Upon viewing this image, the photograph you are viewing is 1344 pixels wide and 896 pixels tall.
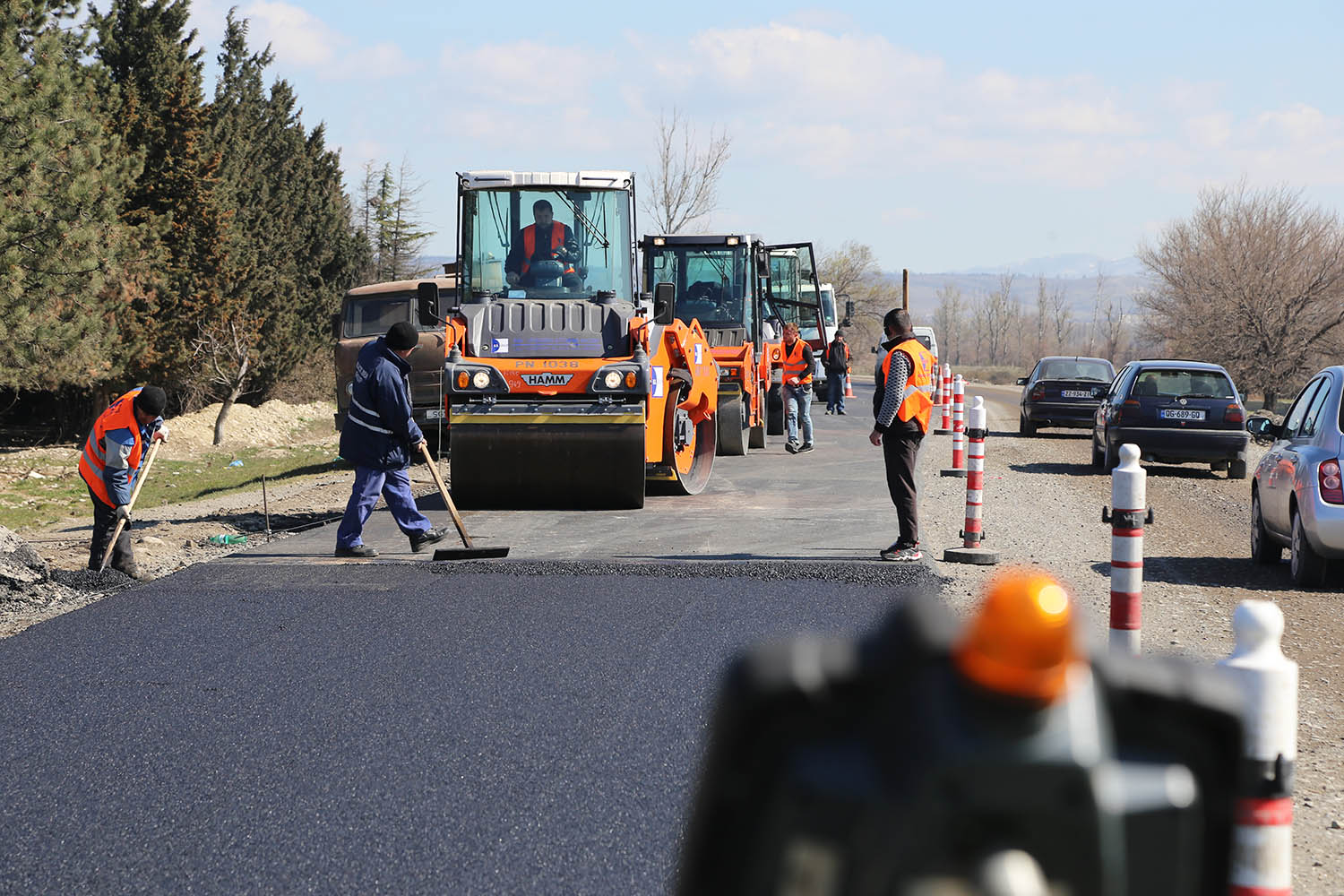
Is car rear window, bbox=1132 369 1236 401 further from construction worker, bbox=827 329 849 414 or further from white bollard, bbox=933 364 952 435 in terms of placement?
construction worker, bbox=827 329 849 414

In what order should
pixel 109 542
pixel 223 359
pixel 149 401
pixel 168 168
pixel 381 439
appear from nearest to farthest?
pixel 149 401 < pixel 109 542 < pixel 381 439 < pixel 168 168 < pixel 223 359

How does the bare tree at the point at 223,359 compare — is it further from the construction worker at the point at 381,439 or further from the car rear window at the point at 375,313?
the construction worker at the point at 381,439

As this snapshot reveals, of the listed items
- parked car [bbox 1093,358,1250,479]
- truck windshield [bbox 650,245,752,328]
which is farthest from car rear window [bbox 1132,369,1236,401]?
truck windshield [bbox 650,245,752,328]

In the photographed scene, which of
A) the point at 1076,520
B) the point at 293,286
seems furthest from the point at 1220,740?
the point at 293,286

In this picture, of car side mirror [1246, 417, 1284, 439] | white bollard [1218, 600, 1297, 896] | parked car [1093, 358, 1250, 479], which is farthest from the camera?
parked car [1093, 358, 1250, 479]

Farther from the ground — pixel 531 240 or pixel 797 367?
pixel 531 240

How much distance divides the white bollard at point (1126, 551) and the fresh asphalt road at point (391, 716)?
→ 1013 millimetres

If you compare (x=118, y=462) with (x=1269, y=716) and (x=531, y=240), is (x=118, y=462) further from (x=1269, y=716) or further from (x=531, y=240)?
(x=1269, y=716)

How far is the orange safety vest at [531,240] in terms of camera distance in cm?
1525

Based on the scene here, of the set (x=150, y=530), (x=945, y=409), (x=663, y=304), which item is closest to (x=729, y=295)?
(x=945, y=409)

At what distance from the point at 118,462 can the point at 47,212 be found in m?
20.3

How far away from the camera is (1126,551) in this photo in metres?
6.41

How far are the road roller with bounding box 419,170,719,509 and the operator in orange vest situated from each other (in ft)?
0.04

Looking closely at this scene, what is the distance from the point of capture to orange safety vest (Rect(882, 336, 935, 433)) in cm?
1105
